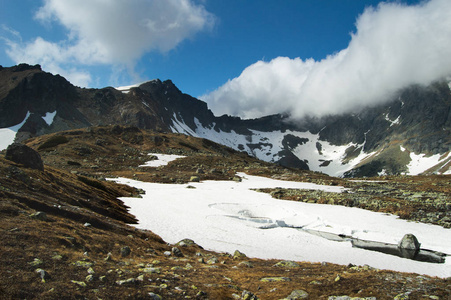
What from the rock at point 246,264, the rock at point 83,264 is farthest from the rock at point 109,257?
the rock at point 246,264

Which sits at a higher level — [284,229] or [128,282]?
[284,229]

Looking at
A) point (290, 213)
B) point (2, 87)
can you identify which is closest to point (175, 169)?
point (290, 213)

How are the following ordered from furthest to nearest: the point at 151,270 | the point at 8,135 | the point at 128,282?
the point at 8,135, the point at 151,270, the point at 128,282

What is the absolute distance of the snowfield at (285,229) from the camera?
20047mm

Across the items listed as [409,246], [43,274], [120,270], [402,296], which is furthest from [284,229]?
[43,274]

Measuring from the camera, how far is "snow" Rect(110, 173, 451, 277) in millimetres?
20047

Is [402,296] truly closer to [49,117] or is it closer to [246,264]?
[246,264]

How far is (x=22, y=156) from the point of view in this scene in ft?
78.5

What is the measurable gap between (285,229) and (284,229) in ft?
0.42

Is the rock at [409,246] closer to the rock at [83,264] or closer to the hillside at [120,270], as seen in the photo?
the hillside at [120,270]

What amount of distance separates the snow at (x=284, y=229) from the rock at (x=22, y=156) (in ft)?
34.2

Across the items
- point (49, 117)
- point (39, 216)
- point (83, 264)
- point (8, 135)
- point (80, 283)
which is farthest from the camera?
point (49, 117)

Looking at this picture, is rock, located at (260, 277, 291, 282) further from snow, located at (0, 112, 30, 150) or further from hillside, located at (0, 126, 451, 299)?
snow, located at (0, 112, 30, 150)

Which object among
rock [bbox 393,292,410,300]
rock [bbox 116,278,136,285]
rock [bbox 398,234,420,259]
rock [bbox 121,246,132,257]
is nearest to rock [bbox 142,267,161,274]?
rock [bbox 116,278,136,285]
